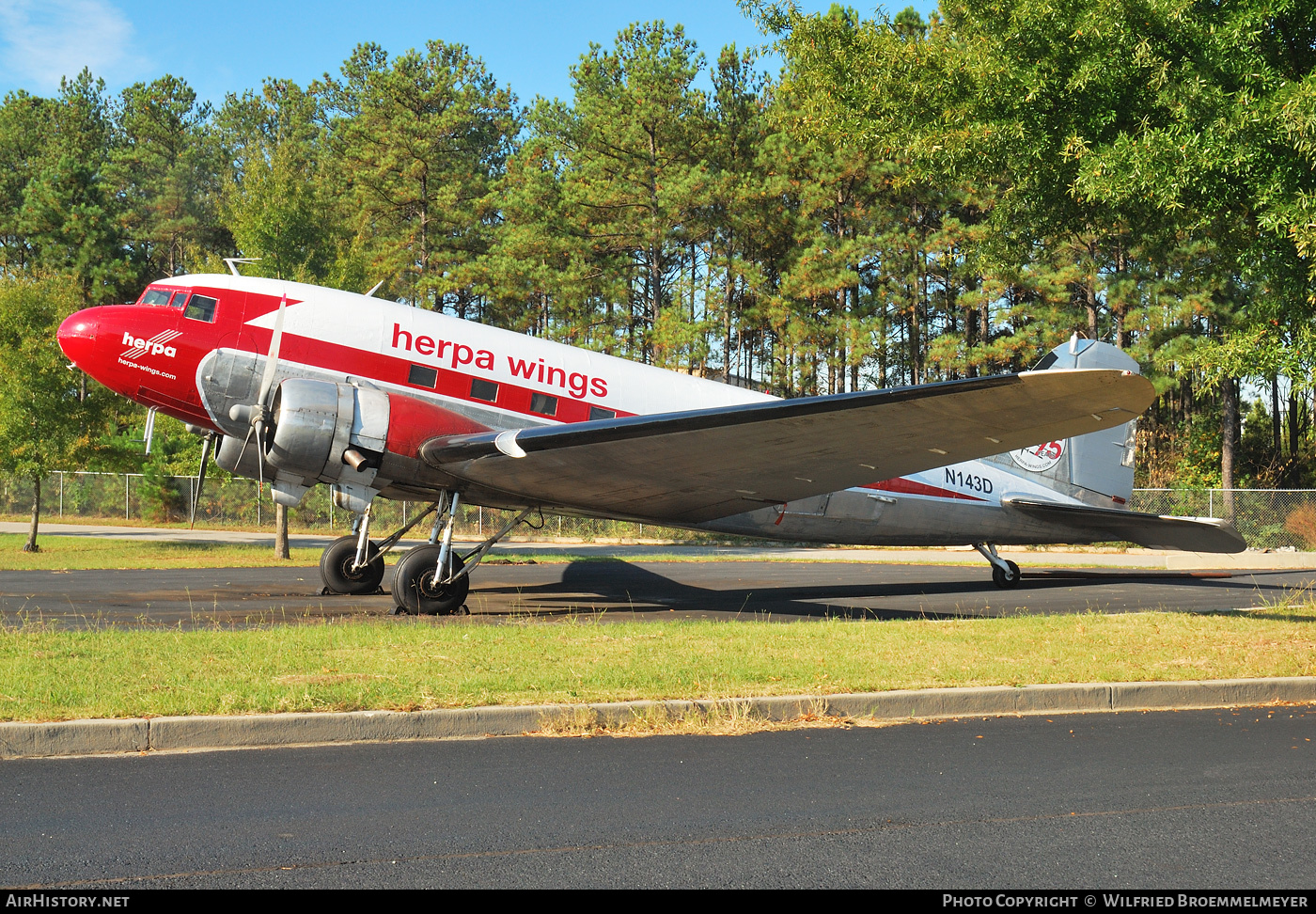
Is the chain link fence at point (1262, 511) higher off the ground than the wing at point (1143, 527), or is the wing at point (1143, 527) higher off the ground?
the chain link fence at point (1262, 511)

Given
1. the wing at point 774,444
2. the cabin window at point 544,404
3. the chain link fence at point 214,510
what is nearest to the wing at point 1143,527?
the wing at point 774,444

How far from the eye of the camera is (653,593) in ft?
55.6

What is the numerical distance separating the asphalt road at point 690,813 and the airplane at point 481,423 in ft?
15.1

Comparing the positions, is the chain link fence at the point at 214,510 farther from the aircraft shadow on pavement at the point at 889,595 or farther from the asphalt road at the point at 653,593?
the aircraft shadow on pavement at the point at 889,595

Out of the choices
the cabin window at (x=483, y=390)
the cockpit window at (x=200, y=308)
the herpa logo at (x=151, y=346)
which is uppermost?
the cockpit window at (x=200, y=308)

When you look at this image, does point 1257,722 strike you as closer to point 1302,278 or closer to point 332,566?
point 1302,278

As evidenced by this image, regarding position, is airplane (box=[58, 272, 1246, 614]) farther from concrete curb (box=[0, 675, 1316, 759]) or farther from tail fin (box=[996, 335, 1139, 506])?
concrete curb (box=[0, 675, 1316, 759])

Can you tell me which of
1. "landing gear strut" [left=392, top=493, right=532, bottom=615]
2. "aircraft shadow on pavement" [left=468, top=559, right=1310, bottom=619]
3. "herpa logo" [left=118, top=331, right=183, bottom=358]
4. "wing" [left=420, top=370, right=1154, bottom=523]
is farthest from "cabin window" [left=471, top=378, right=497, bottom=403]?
"herpa logo" [left=118, top=331, right=183, bottom=358]

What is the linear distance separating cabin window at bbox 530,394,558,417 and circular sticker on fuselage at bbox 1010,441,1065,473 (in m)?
8.92

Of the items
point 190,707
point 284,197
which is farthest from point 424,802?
point 284,197

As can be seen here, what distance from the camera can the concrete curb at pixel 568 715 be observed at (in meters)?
6.26

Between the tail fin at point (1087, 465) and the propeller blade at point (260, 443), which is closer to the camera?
the propeller blade at point (260, 443)

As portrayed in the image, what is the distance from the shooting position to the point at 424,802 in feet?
17.3

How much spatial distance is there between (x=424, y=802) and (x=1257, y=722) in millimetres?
6438
